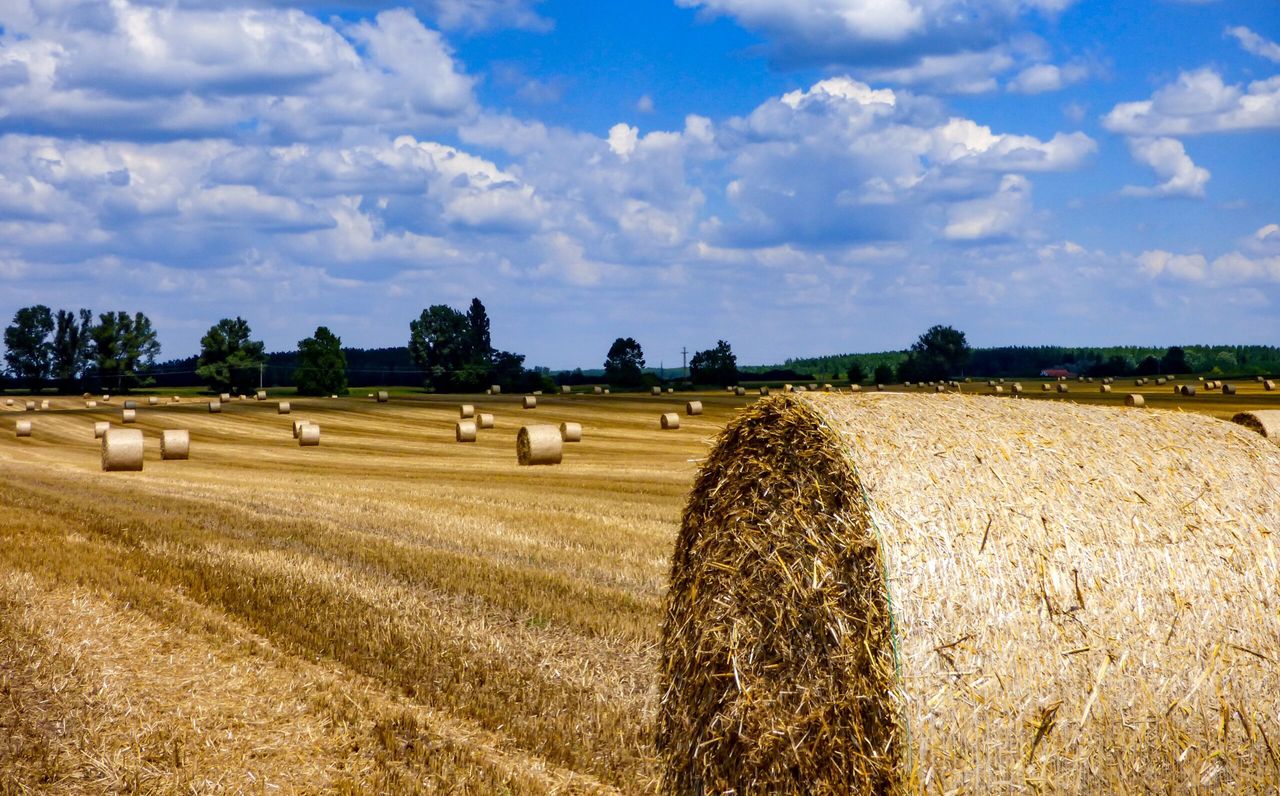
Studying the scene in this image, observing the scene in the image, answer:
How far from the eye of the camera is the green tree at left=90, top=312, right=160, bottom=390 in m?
112

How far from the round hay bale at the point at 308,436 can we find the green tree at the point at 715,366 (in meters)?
45.5

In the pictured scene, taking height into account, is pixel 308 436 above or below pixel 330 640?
above

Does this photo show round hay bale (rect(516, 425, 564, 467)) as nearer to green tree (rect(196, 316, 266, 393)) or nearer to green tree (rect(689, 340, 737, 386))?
green tree (rect(689, 340, 737, 386))

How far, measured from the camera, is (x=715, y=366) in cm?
8462

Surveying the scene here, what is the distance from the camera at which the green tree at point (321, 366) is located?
105062 mm

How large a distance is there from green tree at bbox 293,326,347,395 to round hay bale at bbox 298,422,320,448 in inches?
2536

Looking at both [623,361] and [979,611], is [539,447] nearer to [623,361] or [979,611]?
[979,611]

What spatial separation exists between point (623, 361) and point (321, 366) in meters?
28.3

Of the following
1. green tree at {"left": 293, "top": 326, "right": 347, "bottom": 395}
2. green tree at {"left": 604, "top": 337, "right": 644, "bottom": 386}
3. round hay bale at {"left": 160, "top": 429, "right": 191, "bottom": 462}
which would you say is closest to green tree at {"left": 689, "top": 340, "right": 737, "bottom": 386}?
green tree at {"left": 604, "top": 337, "right": 644, "bottom": 386}

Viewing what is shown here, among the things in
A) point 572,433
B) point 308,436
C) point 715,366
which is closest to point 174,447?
point 308,436

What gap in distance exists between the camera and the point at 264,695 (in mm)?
8180

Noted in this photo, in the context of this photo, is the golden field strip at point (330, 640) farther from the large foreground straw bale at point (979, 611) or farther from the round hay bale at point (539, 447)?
the round hay bale at point (539, 447)

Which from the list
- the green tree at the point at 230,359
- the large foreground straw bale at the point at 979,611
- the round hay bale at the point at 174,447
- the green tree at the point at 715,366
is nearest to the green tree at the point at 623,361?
the green tree at the point at 715,366

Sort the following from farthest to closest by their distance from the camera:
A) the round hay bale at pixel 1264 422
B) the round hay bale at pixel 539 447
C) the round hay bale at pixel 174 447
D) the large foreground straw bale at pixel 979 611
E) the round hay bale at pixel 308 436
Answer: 1. the round hay bale at pixel 308 436
2. the round hay bale at pixel 174 447
3. the round hay bale at pixel 539 447
4. the round hay bale at pixel 1264 422
5. the large foreground straw bale at pixel 979 611
